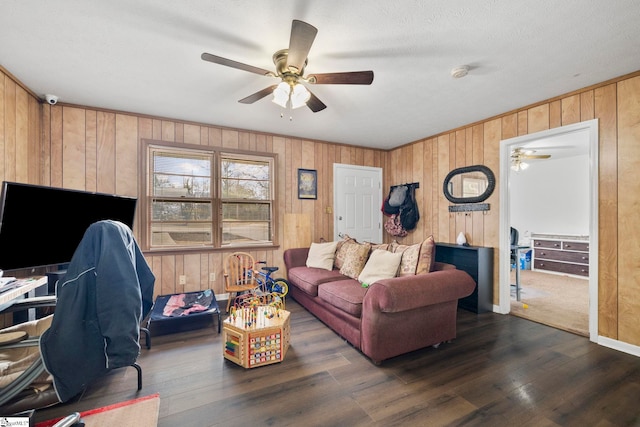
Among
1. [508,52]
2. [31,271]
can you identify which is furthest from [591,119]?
[31,271]

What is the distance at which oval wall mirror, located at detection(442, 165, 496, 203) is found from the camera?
3488mm

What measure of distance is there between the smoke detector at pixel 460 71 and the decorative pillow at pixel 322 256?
246 centimetres

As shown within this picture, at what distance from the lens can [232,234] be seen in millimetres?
3973

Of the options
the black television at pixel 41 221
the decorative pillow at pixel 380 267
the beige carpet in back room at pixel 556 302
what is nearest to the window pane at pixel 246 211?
the black television at pixel 41 221

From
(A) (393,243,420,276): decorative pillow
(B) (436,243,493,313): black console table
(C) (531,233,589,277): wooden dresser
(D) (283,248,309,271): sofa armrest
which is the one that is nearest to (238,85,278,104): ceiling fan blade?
(A) (393,243,420,276): decorative pillow

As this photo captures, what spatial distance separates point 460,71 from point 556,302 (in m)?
3.57

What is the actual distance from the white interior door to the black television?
10.6 feet

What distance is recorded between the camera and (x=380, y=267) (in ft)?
9.35

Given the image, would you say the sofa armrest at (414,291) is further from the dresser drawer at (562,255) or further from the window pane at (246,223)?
the dresser drawer at (562,255)

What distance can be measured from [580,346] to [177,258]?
14.9 ft

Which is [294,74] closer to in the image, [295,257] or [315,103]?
[315,103]

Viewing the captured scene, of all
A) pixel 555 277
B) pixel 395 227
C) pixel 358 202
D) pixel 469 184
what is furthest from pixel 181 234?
pixel 555 277

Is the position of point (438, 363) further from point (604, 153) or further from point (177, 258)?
point (177, 258)

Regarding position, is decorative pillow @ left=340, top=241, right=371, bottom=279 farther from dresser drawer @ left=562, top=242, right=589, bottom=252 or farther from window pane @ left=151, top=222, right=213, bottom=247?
dresser drawer @ left=562, top=242, right=589, bottom=252
